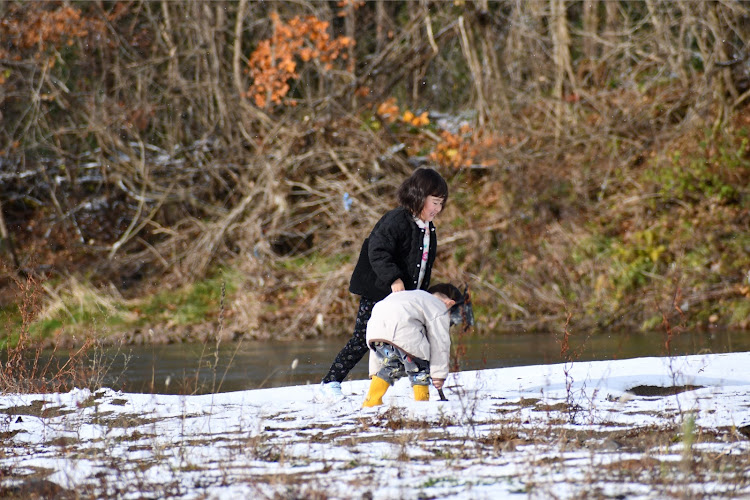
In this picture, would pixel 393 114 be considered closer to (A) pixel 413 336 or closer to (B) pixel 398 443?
(A) pixel 413 336

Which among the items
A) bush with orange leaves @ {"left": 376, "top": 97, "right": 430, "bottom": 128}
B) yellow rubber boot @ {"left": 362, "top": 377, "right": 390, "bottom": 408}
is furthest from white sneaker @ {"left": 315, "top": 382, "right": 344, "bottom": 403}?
bush with orange leaves @ {"left": 376, "top": 97, "right": 430, "bottom": 128}

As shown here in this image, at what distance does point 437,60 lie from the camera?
17.7 m

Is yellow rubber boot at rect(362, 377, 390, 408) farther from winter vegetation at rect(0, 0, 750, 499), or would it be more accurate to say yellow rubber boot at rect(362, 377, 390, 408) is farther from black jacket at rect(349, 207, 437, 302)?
winter vegetation at rect(0, 0, 750, 499)

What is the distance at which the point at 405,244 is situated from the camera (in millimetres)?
5977

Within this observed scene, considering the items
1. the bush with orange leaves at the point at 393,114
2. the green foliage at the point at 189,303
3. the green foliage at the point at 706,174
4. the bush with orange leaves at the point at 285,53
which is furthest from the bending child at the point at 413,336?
the bush with orange leaves at the point at 285,53

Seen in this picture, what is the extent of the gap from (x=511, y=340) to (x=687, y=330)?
2.27m

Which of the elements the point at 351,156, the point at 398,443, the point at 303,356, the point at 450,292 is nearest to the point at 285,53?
the point at 351,156

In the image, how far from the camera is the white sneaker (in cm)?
623

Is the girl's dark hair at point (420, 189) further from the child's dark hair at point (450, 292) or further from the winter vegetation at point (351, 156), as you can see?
the winter vegetation at point (351, 156)

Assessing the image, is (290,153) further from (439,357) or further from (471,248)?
(439,357)

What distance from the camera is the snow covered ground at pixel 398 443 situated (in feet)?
12.0

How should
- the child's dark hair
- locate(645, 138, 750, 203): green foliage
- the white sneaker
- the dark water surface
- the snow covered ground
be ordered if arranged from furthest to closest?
locate(645, 138, 750, 203): green foliage
the dark water surface
the white sneaker
the child's dark hair
the snow covered ground

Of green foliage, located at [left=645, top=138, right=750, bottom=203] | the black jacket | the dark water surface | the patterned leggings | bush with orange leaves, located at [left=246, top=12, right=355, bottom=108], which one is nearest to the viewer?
the black jacket

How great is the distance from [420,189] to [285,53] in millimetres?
10896
